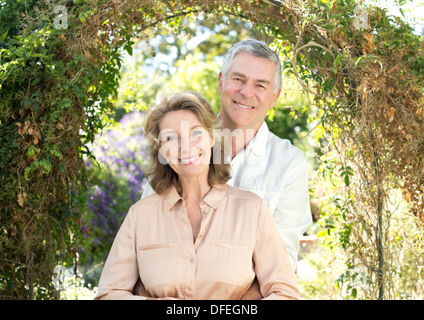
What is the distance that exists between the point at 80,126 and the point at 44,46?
0.52m

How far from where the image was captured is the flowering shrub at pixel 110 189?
588 centimetres

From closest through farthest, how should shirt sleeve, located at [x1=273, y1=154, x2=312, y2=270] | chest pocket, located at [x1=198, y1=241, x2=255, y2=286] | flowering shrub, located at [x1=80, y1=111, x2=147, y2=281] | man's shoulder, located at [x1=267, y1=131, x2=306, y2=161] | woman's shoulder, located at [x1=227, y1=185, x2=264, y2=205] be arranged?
chest pocket, located at [x1=198, y1=241, x2=255, y2=286]
woman's shoulder, located at [x1=227, y1=185, x2=264, y2=205]
shirt sleeve, located at [x1=273, y1=154, x2=312, y2=270]
man's shoulder, located at [x1=267, y1=131, x2=306, y2=161]
flowering shrub, located at [x1=80, y1=111, x2=147, y2=281]

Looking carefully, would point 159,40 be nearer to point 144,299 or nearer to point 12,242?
point 12,242

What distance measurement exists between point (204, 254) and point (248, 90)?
3.71 ft

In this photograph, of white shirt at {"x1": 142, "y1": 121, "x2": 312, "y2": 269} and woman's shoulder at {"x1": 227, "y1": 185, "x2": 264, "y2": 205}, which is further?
white shirt at {"x1": 142, "y1": 121, "x2": 312, "y2": 269}

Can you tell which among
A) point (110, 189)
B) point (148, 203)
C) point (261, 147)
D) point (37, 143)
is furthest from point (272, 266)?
point (110, 189)

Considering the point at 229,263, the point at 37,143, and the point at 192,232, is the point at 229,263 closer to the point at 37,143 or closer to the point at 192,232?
the point at 192,232

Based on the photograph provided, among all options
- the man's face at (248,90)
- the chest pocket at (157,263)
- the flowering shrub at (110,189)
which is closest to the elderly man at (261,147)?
the man's face at (248,90)

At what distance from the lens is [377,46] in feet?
9.68

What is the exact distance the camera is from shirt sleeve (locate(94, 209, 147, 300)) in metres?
2.02

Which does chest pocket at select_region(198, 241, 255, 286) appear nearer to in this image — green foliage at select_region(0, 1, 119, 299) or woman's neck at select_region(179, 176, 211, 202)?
woman's neck at select_region(179, 176, 211, 202)

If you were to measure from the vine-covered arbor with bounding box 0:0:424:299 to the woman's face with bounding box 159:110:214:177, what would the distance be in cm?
76

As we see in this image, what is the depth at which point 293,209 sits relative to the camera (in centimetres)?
268

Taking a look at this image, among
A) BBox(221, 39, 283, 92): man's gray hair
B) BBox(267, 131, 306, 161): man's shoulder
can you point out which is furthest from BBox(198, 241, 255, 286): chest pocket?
BBox(221, 39, 283, 92): man's gray hair
